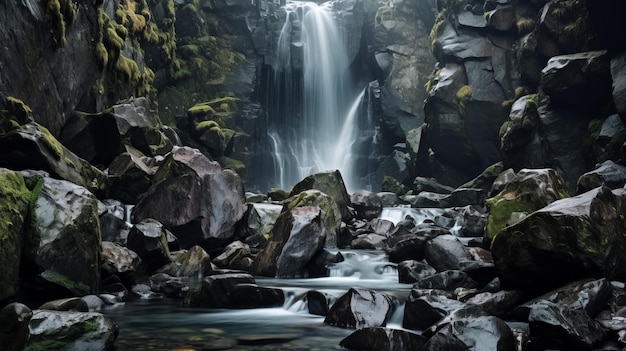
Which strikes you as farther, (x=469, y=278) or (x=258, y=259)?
(x=258, y=259)

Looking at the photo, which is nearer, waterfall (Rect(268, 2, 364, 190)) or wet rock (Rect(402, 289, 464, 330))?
wet rock (Rect(402, 289, 464, 330))

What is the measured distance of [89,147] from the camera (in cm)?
1761

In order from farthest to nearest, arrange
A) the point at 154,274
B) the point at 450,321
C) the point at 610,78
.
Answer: the point at 610,78 < the point at 154,274 < the point at 450,321

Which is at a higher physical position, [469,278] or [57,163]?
[57,163]

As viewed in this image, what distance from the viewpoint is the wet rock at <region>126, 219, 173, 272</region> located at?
36.1 ft

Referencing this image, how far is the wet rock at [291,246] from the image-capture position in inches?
460

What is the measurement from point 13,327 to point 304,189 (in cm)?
1379

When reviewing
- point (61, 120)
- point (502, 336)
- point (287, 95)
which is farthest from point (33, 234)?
point (287, 95)

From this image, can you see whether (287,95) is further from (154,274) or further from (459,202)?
(154,274)

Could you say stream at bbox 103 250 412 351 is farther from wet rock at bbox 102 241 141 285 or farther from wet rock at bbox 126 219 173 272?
wet rock at bbox 126 219 173 272

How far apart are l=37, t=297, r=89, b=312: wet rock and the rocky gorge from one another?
0.03m

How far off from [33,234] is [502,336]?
7006 millimetres

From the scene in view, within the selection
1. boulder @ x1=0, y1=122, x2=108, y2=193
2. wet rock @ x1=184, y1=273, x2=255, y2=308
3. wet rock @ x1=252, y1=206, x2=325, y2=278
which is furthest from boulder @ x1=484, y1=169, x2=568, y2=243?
boulder @ x1=0, y1=122, x2=108, y2=193

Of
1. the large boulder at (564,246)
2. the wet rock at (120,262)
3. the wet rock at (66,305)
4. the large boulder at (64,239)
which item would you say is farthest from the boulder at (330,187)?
the wet rock at (66,305)
